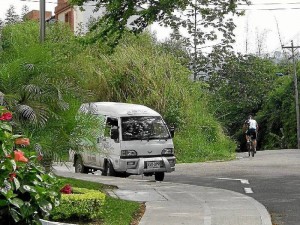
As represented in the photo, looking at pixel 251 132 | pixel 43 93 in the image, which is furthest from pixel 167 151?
pixel 251 132

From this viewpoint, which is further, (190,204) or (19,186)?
(190,204)

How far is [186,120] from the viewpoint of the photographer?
32.8 meters

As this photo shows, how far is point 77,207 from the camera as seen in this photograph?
35.6 feet

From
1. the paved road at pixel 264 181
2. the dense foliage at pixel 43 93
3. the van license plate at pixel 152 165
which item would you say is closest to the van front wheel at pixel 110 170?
the van license plate at pixel 152 165

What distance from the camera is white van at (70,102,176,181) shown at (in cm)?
1950

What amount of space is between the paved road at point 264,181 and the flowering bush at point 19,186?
5.86 metres

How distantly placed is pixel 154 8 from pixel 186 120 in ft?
41.1

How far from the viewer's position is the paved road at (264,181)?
1326cm

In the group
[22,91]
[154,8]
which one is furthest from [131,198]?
[154,8]

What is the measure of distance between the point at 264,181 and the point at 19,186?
13.0 meters

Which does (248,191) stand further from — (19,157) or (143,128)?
(19,157)

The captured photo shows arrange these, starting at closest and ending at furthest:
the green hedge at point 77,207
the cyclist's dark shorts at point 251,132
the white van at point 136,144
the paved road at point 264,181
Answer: the green hedge at point 77,207
the paved road at point 264,181
the white van at point 136,144
the cyclist's dark shorts at point 251,132

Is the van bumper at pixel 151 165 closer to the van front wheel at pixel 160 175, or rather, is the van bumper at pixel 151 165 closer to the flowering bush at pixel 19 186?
the van front wheel at pixel 160 175

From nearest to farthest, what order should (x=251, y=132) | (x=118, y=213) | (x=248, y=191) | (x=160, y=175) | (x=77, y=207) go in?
(x=77, y=207), (x=118, y=213), (x=248, y=191), (x=160, y=175), (x=251, y=132)
